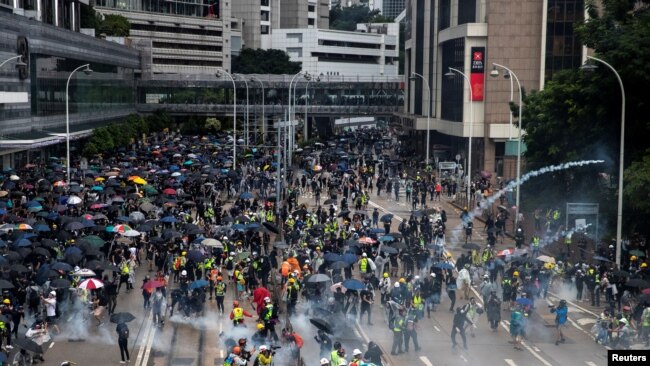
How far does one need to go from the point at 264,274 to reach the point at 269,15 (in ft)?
517

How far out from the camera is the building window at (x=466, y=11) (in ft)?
296

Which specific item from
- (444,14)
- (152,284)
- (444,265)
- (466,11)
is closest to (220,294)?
(152,284)

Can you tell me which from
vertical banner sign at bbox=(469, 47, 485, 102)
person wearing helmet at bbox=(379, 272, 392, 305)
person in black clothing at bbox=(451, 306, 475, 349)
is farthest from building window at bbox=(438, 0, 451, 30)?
person in black clothing at bbox=(451, 306, 475, 349)

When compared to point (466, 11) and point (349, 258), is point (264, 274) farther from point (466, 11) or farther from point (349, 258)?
point (466, 11)

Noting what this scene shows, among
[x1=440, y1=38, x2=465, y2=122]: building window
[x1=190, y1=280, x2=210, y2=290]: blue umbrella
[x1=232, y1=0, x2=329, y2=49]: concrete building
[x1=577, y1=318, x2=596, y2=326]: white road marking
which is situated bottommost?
[x1=577, y1=318, x2=596, y2=326]: white road marking

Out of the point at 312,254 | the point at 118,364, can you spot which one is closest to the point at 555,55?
the point at 312,254

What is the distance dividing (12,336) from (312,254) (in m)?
13.1

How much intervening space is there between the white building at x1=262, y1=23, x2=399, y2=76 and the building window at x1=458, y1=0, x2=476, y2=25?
87.9 metres

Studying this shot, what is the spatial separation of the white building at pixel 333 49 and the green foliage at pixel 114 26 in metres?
36.1

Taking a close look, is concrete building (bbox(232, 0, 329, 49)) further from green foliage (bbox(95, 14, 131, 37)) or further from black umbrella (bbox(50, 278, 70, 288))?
black umbrella (bbox(50, 278, 70, 288))

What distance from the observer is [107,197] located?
56.4 m

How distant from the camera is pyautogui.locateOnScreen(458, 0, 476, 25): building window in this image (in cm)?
9019

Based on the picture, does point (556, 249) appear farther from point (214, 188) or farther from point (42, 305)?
point (214, 188)

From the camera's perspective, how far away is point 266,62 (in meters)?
174
